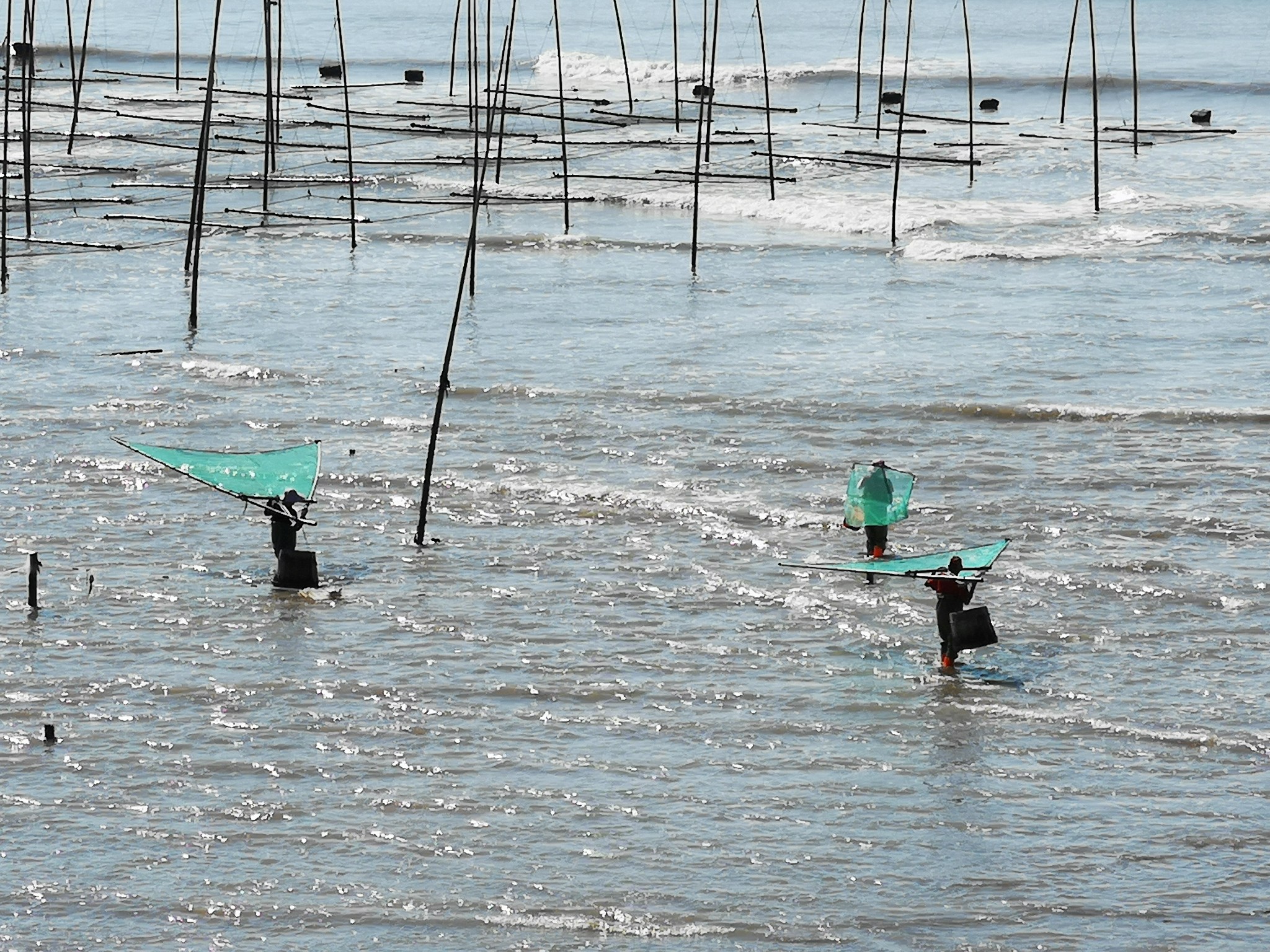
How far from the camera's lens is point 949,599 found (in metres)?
14.5

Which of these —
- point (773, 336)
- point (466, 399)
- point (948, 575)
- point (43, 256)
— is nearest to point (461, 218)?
point (43, 256)

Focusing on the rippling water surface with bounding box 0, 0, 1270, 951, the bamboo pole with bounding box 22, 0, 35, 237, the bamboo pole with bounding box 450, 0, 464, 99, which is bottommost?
the rippling water surface with bounding box 0, 0, 1270, 951

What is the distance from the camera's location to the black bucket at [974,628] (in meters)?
14.2

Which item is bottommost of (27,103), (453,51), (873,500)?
(873,500)

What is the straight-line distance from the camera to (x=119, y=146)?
4741cm

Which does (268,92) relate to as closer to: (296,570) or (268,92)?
(268,92)

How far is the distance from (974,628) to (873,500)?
297 cm

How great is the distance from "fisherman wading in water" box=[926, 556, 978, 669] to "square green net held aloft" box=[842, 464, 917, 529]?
92.8 inches

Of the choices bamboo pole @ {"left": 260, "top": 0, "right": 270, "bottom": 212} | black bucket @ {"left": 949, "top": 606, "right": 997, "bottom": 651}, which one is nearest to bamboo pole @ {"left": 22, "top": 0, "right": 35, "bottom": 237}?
bamboo pole @ {"left": 260, "top": 0, "right": 270, "bottom": 212}

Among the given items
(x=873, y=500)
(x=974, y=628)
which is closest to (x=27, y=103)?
(x=873, y=500)

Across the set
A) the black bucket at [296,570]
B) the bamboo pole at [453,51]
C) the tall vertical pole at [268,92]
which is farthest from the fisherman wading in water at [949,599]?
the bamboo pole at [453,51]

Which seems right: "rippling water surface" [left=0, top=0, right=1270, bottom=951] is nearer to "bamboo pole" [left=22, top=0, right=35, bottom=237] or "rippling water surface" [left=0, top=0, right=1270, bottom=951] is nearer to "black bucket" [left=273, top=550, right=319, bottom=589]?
"black bucket" [left=273, top=550, right=319, bottom=589]

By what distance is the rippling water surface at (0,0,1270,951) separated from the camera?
37.2 ft

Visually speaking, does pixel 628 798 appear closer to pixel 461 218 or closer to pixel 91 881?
pixel 91 881
